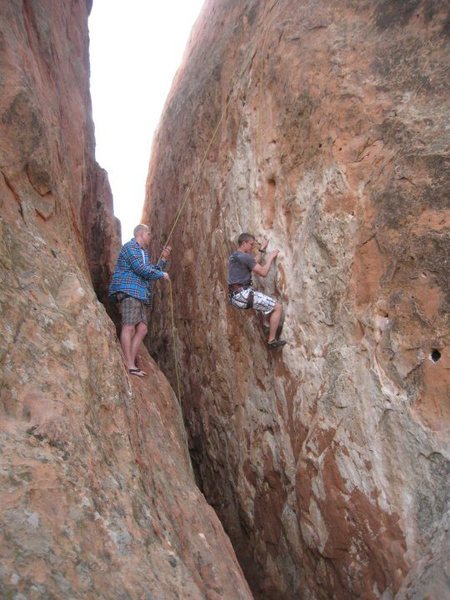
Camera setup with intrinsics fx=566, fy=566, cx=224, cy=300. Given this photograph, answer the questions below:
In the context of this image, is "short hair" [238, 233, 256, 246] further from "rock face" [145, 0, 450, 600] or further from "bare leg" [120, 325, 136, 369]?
"bare leg" [120, 325, 136, 369]

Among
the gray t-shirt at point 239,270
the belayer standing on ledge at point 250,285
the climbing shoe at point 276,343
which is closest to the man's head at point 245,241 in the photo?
the belayer standing on ledge at point 250,285

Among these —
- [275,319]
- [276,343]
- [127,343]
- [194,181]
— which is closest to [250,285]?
[275,319]

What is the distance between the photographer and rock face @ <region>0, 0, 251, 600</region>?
4.01 m

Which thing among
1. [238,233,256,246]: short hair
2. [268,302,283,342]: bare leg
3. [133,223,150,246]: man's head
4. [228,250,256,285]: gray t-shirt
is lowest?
→ [268,302,283,342]: bare leg

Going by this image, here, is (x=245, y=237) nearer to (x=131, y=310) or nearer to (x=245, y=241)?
(x=245, y=241)

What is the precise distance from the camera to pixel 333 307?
7273mm

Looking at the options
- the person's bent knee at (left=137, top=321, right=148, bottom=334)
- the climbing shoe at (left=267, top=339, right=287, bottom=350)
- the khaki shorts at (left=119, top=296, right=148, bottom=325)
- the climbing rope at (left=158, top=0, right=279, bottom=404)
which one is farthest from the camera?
the climbing rope at (left=158, top=0, right=279, bottom=404)

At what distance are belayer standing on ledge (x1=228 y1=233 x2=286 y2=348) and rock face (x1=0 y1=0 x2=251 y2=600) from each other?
1892mm

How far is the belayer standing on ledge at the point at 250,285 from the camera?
8.14 metres

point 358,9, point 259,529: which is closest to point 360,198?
point 358,9

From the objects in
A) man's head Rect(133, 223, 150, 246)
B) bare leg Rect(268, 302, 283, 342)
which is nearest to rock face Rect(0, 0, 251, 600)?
man's head Rect(133, 223, 150, 246)

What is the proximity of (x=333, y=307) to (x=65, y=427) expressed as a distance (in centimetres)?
379

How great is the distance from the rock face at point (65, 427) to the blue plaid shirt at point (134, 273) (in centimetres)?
76

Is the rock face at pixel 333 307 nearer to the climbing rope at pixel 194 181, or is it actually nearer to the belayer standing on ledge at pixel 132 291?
the climbing rope at pixel 194 181
